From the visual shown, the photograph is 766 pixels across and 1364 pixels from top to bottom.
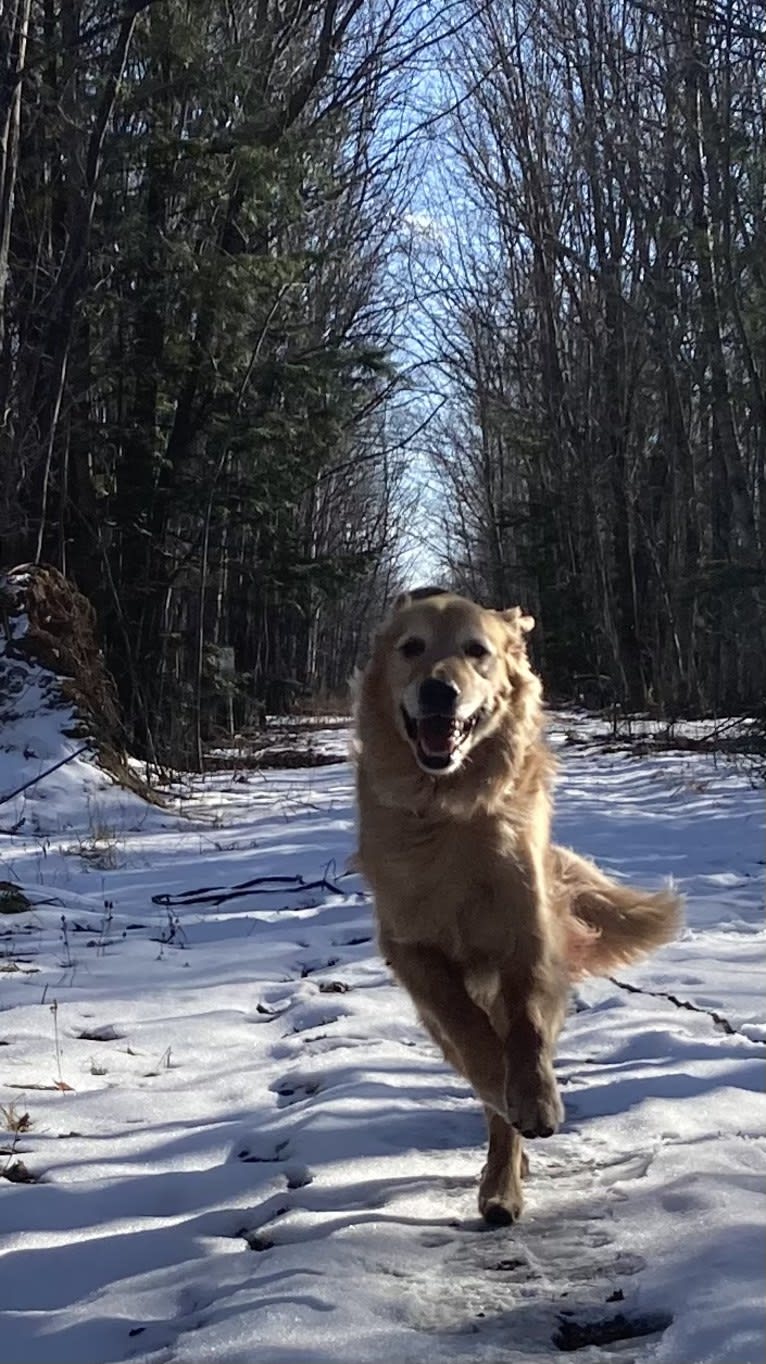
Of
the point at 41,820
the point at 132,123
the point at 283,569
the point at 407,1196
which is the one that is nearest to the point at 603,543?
the point at 283,569

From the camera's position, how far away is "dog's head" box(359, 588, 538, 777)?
12.8 ft

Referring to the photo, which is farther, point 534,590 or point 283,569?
point 534,590

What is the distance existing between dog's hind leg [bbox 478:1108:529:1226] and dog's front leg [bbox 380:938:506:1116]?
77 millimetres

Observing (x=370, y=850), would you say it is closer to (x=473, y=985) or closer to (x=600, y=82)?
(x=473, y=985)

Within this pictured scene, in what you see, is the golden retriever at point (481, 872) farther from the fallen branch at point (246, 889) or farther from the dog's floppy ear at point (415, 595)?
the fallen branch at point (246, 889)

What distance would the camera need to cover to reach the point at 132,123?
13.9 m

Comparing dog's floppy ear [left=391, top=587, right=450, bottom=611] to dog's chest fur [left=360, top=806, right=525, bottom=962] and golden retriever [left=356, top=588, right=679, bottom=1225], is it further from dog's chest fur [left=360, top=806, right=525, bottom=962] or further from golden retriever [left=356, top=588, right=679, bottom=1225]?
dog's chest fur [left=360, top=806, right=525, bottom=962]

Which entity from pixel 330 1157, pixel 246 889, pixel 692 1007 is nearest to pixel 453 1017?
pixel 330 1157

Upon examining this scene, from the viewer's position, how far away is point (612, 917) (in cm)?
426

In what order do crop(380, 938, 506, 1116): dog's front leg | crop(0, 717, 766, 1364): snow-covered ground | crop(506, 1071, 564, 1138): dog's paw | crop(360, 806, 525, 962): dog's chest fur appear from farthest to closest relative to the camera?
1. crop(360, 806, 525, 962): dog's chest fur
2. crop(380, 938, 506, 1116): dog's front leg
3. crop(506, 1071, 564, 1138): dog's paw
4. crop(0, 717, 766, 1364): snow-covered ground

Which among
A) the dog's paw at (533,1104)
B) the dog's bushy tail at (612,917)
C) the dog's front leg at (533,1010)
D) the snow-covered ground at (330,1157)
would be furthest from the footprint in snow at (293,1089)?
the dog's paw at (533,1104)

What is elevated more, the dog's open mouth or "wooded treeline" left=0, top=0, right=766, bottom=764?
"wooded treeline" left=0, top=0, right=766, bottom=764

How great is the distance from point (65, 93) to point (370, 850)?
35.9 feet

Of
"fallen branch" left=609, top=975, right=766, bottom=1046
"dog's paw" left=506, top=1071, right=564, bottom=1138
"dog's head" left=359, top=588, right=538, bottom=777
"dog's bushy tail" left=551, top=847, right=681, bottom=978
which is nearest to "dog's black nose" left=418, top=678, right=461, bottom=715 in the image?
"dog's head" left=359, top=588, right=538, bottom=777
